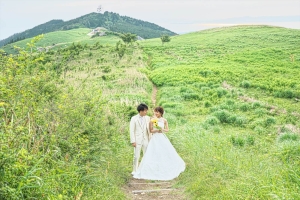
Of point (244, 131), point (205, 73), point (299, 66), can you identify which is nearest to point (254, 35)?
point (299, 66)

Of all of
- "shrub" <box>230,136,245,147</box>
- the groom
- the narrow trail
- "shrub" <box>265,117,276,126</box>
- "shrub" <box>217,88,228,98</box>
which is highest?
the groom

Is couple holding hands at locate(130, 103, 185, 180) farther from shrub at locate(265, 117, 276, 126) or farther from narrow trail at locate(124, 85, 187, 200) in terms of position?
shrub at locate(265, 117, 276, 126)

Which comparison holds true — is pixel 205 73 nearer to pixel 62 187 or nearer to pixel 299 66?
→ pixel 299 66

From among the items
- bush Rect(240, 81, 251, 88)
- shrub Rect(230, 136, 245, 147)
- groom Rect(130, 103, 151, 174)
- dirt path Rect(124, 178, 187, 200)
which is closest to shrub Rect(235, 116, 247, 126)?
shrub Rect(230, 136, 245, 147)

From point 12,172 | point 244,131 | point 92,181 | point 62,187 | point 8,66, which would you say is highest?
point 8,66

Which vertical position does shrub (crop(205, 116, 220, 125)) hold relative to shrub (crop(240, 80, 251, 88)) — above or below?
below

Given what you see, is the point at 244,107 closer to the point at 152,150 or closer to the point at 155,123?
the point at 155,123

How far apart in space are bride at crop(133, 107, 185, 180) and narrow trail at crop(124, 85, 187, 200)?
0.18 meters

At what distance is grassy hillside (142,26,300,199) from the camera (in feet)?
22.8

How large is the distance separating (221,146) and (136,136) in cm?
263

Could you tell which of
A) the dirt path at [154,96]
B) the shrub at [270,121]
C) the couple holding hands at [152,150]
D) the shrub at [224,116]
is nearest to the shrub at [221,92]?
the dirt path at [154,96]

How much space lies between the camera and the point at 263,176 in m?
6.60

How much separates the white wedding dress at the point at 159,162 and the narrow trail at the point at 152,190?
0.59 feet

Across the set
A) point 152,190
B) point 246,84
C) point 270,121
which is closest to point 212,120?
point 270,121
